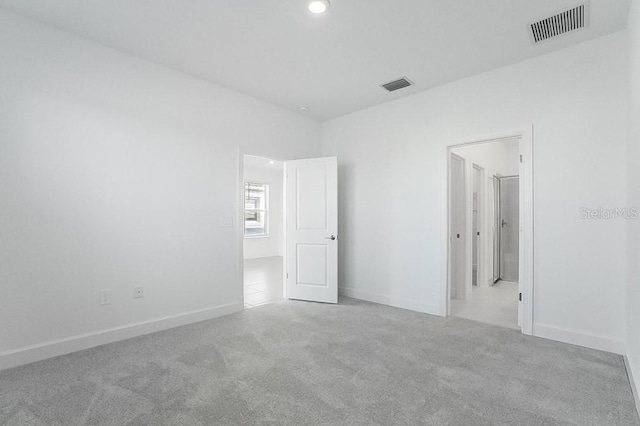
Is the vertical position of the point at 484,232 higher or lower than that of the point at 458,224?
lower

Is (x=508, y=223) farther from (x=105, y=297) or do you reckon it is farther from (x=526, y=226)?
(x=105, y=297)

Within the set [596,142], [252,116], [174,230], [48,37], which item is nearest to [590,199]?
[596,142]

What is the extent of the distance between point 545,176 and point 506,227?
353cm

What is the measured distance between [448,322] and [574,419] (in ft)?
5.36

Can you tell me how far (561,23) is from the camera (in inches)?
97.6

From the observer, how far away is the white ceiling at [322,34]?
2.30 m

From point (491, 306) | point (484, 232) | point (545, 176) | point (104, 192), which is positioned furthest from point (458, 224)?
point (104, 192)

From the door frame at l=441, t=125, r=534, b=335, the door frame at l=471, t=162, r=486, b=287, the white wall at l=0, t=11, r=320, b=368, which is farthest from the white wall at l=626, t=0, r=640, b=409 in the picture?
the white wall at l=0, t=11, r=320, b=368

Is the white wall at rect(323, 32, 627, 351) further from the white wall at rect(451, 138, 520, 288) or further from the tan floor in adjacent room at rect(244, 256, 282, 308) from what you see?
the tan floor in adjacent room at rect(244, 256, 282, 308)

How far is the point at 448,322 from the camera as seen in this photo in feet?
11.1

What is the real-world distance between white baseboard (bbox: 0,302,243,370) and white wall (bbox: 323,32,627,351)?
2283mm

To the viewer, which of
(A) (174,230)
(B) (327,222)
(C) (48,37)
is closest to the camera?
(C) (48,37)

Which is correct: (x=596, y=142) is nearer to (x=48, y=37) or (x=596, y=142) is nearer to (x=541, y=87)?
(x=541, y=87)

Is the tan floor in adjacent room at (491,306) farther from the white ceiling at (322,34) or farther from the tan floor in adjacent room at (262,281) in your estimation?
the white ceiling at (322,34)
